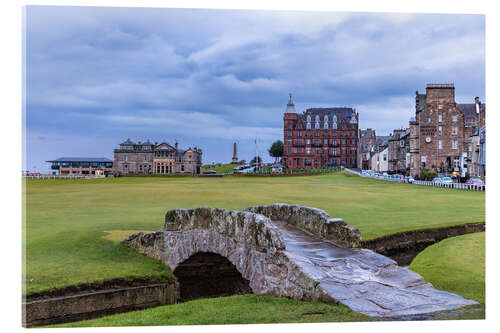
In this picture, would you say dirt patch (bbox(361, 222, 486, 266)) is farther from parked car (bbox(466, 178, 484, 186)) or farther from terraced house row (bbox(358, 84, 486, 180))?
terraced house row (bbox(358, 84, 486, 180))

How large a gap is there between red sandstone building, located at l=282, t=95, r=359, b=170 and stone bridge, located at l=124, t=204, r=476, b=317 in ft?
28.2

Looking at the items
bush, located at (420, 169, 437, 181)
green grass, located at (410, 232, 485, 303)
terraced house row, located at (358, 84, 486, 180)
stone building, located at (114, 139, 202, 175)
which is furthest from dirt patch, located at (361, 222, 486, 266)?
stone building, located at (114, 139, 202, 175)

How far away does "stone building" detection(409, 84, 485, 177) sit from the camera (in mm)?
12234

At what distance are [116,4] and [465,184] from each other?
36.1ft

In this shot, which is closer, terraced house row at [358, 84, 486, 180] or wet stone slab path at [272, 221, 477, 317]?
wet stone slab path at [272, 221, 477, 317]

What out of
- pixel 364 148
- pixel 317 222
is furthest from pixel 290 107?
pixel 364 148

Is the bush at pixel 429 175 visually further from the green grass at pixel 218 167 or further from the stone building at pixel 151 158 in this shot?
the stone building at pixel 151 158

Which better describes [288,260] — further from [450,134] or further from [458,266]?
[450,134]

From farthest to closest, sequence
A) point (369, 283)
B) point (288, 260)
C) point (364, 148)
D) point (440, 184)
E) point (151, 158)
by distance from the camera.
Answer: point (364, 148) → point (151, 158) → point (440, 184) → point (288, 260) → point (369, 283)

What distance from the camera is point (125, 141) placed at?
35.4 feet

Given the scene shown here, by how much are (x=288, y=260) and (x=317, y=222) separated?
2301 millimetres

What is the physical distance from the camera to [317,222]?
8.13 meters

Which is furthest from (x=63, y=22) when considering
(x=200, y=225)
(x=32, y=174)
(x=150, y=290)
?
(x=150, y=290)

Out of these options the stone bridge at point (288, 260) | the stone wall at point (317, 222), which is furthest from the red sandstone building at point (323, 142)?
the stone bridge at point (288, 260)
